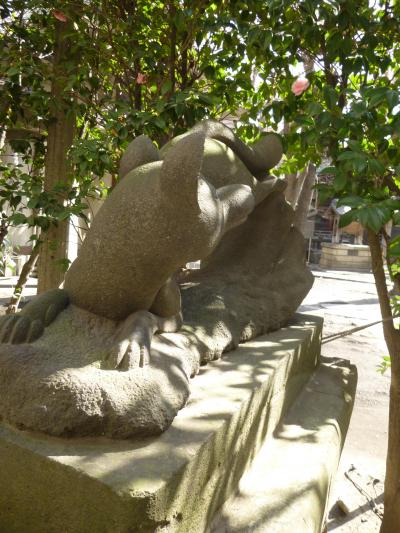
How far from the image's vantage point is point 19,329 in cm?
146

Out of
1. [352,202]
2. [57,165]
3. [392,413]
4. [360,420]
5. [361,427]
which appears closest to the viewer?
[352,202]

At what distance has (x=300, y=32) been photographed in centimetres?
246

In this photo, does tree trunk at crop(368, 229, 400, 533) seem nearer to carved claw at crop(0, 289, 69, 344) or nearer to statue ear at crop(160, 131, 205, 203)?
statue ear at crop(160, 131, 205, 203)

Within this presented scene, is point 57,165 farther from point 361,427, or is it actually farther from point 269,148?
point 361,427

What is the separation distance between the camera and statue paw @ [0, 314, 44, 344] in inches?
56.9

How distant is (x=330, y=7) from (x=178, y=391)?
2090 mm

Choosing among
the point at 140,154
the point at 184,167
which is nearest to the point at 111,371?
the point at 184,167

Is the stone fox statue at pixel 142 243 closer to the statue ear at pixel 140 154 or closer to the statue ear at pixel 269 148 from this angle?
the statue ear at pixel 140 154

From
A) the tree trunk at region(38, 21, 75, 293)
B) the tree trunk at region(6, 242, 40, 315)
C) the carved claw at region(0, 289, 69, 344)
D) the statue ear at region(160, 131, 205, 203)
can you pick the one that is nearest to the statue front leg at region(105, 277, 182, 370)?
the carved claw at region(0, 289, 69, 344)

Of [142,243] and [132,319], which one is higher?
[142,243]

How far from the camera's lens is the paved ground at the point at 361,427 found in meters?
3.01

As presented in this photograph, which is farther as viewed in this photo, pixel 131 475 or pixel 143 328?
pixel 143 328

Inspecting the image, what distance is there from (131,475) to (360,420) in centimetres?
347

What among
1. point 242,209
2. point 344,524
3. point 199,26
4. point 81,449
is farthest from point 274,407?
point 199,26
